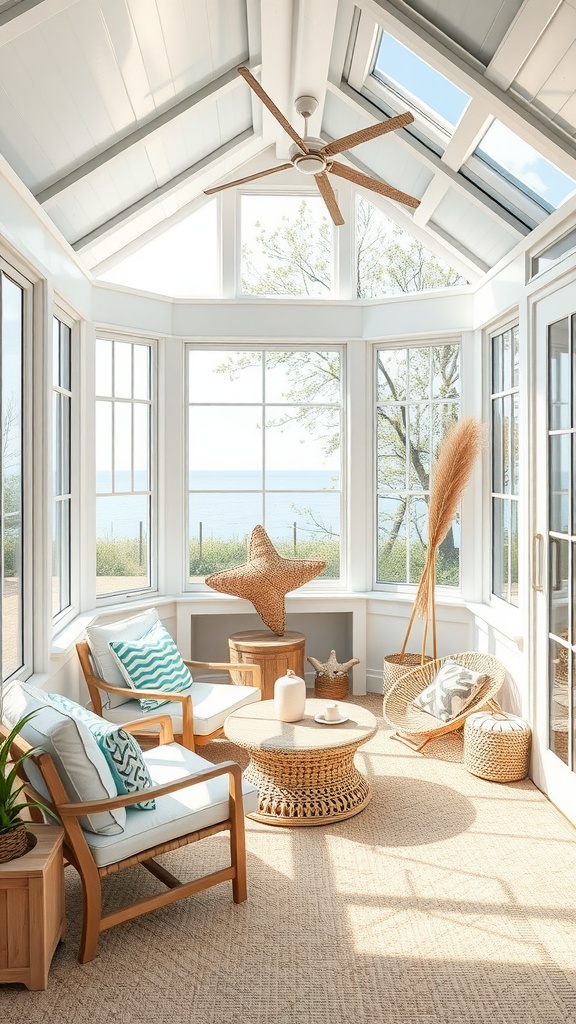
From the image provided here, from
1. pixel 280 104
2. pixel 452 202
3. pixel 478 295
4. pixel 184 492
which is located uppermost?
pixel 280 104

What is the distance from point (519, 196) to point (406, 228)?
1282 mm

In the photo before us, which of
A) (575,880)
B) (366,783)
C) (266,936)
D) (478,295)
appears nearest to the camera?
A: (266,936)

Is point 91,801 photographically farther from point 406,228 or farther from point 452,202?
point 406,228

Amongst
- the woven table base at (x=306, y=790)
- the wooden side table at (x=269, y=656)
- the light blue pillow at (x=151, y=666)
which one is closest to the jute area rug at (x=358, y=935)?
the woven table base at (x=306, y=790)

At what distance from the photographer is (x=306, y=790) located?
346cm

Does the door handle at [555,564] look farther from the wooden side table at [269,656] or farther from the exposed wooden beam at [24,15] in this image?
the exposed wooden beam at [24,15]

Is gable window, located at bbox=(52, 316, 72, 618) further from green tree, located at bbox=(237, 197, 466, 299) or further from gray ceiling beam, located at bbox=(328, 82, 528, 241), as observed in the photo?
gray ceiling beam, located at bbox=(328, 82, 528, 241)

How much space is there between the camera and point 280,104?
4.50 m

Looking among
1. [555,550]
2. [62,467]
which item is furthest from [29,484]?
[555,550]

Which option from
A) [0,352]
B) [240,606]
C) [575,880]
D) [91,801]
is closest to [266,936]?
[91,801]

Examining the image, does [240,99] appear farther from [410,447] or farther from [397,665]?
[397,665]

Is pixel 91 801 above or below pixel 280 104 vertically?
below

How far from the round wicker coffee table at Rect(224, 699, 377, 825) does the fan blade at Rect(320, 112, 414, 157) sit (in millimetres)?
2451

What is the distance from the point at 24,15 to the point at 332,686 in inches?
160
